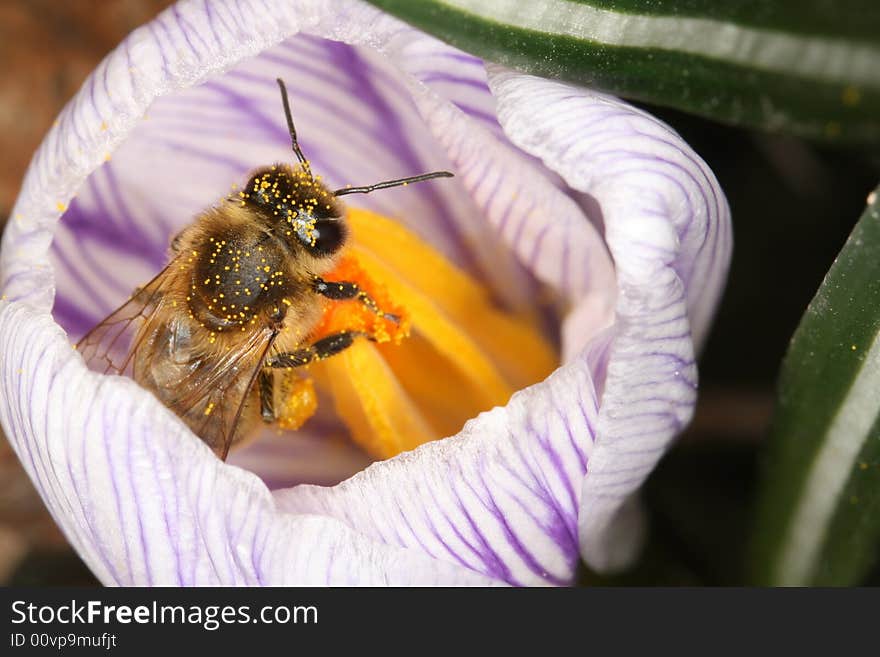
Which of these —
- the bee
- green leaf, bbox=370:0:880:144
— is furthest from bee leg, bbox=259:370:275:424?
green leaf, bbox=370:0:880:144

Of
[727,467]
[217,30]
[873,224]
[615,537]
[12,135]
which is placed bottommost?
[727,467]

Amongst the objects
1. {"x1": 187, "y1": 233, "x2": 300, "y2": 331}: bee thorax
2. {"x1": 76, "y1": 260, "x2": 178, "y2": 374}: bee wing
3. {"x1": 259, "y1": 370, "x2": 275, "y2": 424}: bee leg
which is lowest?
{"x1": 259, "y1": 370, "x2": 275, "y2": 424}: bee leg

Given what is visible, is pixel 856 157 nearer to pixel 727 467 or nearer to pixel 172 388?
pixel 727 467

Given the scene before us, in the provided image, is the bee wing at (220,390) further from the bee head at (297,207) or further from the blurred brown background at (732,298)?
the blurred brown background at (732,298)

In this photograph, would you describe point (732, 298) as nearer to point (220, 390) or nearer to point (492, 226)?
point (492, 226)

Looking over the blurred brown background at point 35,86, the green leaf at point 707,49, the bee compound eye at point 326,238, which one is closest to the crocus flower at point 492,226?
the green leaf at point 707,49

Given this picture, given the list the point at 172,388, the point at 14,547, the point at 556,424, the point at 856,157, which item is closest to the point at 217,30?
the point at 172,388

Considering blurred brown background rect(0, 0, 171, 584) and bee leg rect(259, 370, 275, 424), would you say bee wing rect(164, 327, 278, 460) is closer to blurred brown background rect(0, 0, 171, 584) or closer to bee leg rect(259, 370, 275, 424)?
bee leg rect(259, 370, 275, 424)
